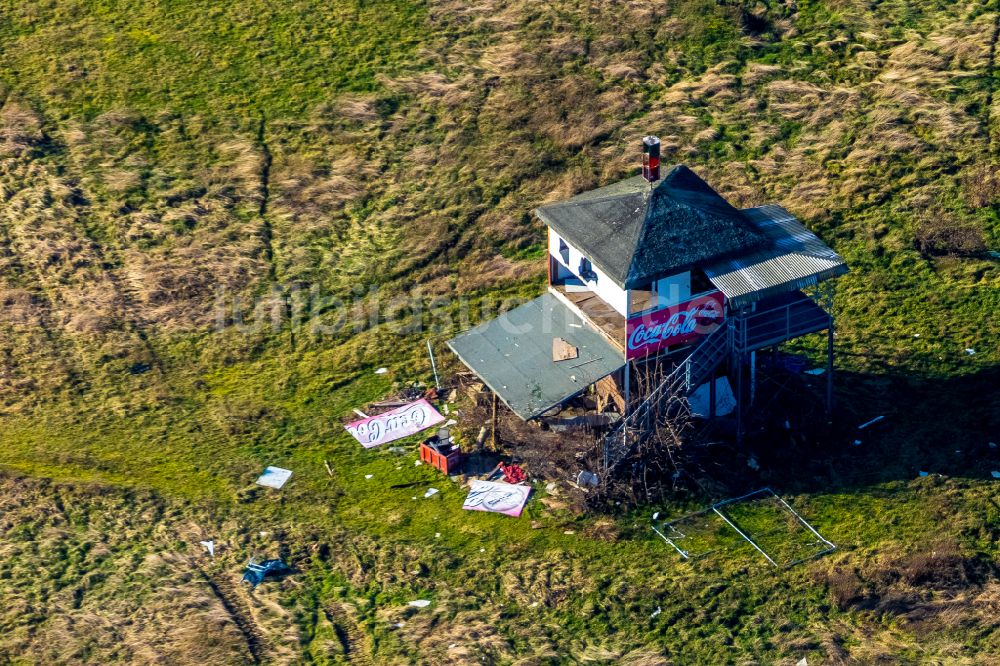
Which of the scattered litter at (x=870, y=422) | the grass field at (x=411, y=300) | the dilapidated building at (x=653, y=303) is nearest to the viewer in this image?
the grass field at (x=411, y=300)

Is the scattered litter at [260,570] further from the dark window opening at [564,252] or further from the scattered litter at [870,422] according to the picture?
the scattered litter at [870,422]

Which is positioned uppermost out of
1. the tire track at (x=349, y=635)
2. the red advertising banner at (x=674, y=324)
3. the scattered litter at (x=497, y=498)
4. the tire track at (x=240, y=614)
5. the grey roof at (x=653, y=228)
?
the grey roof at (x=653, y=228)

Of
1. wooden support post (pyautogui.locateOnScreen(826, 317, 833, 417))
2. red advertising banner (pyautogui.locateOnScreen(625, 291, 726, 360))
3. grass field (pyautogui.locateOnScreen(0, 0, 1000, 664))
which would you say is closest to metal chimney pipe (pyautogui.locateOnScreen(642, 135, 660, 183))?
red advertising banner (pyautogui.locateOnScreen(625, 291, 726, 360))

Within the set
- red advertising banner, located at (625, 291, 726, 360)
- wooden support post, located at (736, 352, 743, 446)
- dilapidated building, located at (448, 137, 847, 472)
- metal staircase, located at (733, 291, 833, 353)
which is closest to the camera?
dilapidated building, located at (448, 137, 847, 472)

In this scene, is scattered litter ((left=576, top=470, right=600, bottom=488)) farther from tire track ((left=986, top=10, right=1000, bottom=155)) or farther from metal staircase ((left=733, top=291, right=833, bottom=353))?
tire track ((left=986, top=10, right=1000, bottom=155))

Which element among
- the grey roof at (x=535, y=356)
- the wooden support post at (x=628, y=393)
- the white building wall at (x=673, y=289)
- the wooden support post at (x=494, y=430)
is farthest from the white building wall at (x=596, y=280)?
the wooden support post at (x=494, y=430)
